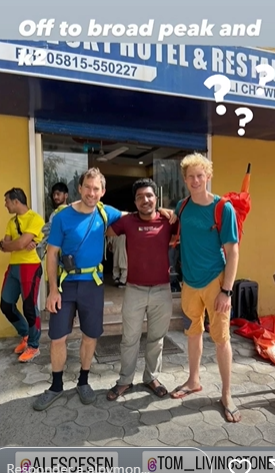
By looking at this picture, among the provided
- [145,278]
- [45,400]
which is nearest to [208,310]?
[145,278]

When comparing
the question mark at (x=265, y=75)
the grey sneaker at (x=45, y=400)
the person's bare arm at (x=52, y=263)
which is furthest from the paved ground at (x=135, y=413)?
the question mark at (x=265, y=75)

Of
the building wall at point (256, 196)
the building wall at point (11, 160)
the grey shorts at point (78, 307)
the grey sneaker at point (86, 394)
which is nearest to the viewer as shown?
the grey shorts at point (78, 307)

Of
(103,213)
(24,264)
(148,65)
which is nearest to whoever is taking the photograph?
(103,213)

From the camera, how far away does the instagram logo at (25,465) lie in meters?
1.94

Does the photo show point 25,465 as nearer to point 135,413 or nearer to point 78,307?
point 135,413

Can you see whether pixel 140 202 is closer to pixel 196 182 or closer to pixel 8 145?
pixel 196 182

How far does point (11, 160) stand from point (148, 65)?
76.9 inches

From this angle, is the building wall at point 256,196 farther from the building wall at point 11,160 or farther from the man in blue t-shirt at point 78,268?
the man in blue t-shirt at point 78,268

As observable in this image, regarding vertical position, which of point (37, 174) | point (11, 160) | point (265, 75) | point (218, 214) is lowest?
point (218, 214)

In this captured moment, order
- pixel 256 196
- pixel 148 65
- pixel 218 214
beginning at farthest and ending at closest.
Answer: pixel 256 196, pixel 148 65, pixel 218 214

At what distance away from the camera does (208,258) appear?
2400 millimetres

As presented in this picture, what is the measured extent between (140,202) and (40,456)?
70.4 inches

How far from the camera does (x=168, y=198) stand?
522cm

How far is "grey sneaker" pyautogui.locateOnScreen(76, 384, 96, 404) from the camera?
102 inches
